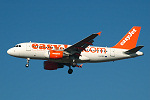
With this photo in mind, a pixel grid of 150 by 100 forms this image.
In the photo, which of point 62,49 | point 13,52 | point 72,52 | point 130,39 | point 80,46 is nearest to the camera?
point 80,46

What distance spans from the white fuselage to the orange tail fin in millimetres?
1845

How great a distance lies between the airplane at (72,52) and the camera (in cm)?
5331

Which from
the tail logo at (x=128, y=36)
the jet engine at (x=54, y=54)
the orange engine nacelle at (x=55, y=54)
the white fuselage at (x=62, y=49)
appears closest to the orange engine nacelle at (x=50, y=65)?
the white fuselage at (x=62, y=49)

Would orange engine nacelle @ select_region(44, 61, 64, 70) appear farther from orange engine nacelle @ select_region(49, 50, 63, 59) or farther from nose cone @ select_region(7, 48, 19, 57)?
nose cone @ select_region(7, 48, 19, 57)

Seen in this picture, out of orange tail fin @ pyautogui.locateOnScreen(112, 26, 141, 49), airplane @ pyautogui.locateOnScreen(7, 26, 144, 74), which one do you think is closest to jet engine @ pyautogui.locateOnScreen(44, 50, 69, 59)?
airplane @ pyautogui.locateOnScreen(7, 26, 144, 74)

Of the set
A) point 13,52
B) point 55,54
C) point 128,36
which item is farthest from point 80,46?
point 128,36

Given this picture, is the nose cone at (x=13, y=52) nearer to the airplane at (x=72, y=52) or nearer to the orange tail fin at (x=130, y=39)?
the airplane at (x=72, y=52)

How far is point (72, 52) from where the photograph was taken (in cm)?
5422

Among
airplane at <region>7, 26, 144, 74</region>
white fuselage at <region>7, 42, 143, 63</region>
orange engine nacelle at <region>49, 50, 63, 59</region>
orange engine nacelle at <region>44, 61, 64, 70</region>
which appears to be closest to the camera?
orange engine nacelle at <region>49, 50, 63, 59</region>

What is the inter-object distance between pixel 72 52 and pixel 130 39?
12.8 metres

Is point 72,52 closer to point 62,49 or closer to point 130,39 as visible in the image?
point 62,49

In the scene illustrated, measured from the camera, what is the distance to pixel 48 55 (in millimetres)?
53125

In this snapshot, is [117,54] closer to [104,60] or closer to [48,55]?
A: [104,60]

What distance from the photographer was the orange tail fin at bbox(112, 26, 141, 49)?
59.8 m
